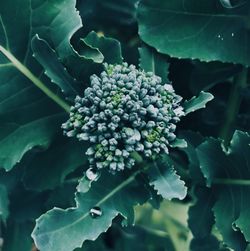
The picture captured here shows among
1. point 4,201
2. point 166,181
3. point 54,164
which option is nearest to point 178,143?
point 166,181

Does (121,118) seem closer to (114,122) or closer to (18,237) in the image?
(114,122)

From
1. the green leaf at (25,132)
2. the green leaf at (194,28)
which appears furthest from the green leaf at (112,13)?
the green leaf at (25,132)

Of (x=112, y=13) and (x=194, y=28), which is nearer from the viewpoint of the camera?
(x=194, y=28)

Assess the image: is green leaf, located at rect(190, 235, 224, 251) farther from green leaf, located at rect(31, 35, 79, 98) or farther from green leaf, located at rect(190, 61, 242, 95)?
green leaf, located at rect(31, 35, 79, 98)

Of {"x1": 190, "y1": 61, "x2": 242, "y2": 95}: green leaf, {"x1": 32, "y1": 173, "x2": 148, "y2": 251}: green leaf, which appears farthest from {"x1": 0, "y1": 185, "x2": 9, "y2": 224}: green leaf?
{"x1": 190, "y1": 61, "x2": 242, "y2": 95}: green leaf

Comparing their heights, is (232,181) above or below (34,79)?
below

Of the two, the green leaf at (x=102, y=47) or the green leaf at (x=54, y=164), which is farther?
the green leaf at (x=54, y=164)

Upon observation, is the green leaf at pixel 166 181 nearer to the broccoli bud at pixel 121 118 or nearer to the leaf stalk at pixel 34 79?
the broccoli bud at pixel 121 118
